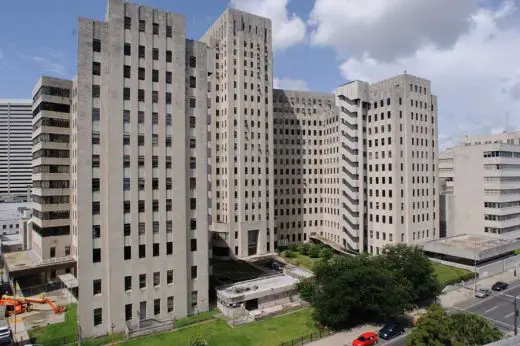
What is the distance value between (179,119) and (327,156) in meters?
65.1

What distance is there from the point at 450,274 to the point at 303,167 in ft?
172

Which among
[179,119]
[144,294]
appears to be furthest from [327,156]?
[144,294]

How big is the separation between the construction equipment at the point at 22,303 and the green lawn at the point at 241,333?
56.6 ft

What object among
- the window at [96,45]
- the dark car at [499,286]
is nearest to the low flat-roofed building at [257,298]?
the dark car at [499,286]

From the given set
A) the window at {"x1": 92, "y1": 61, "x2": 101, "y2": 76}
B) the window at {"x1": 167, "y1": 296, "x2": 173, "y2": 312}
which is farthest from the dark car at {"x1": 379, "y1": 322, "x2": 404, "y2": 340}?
the window at {"x1": 92, "y1": 61, "x2": 101, "y2": 76}

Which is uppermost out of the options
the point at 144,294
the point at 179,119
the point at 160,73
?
the point at 160,73

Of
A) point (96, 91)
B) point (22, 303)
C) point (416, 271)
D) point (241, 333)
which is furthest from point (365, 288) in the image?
point (22, 303)

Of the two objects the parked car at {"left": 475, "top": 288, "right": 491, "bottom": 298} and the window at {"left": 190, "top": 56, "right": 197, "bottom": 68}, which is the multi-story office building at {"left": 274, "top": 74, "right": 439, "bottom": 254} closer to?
the parked car at {"left": 475, "top": 288, "right": 491, "bottom": 298}

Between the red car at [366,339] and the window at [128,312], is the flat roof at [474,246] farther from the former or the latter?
the window at [128,312]

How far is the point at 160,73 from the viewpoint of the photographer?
184 feet

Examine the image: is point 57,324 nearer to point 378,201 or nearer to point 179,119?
point 179,119

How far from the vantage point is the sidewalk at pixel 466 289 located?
6313 centimetres

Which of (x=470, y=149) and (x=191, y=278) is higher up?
(x=470, y=149)

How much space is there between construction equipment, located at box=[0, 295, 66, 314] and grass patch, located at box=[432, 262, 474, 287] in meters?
66.6
